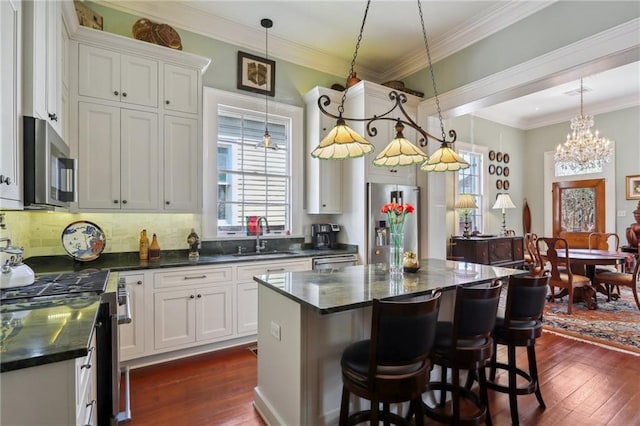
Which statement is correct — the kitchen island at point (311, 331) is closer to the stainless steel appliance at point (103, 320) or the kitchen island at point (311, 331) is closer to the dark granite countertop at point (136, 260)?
the stainless steel appliance at point (103, 320)

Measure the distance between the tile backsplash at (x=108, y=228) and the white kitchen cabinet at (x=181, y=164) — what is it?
29 centimetres

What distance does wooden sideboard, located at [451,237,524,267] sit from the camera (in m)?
5.17

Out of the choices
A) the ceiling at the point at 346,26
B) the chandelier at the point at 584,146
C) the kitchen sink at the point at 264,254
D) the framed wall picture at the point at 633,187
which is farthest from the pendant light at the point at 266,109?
the framed wall picture at the point at 633,187

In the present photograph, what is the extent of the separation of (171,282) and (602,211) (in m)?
7.78

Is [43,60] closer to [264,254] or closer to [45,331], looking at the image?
[45,331]

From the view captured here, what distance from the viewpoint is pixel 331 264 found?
12.5 ft

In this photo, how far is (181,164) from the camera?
3.18 meters

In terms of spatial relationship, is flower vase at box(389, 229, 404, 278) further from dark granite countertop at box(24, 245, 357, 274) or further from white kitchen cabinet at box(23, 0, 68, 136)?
white kitchen cabinet at box(23, 0, 68, 136)

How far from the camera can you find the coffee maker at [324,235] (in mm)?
4160

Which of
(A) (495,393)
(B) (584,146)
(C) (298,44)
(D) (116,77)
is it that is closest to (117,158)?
(D) (116,77)

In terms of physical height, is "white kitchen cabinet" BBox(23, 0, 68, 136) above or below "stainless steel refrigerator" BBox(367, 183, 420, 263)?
above

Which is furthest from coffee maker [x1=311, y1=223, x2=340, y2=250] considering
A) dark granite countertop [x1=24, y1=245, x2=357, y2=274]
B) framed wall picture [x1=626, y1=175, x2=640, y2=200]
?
framed wall picture [x1=626, y1=175, x2=640, y2=200]

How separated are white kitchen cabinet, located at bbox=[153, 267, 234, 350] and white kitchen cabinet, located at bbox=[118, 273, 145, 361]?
10 centimetres

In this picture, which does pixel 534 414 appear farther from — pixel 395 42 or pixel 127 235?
pixel 395 42
